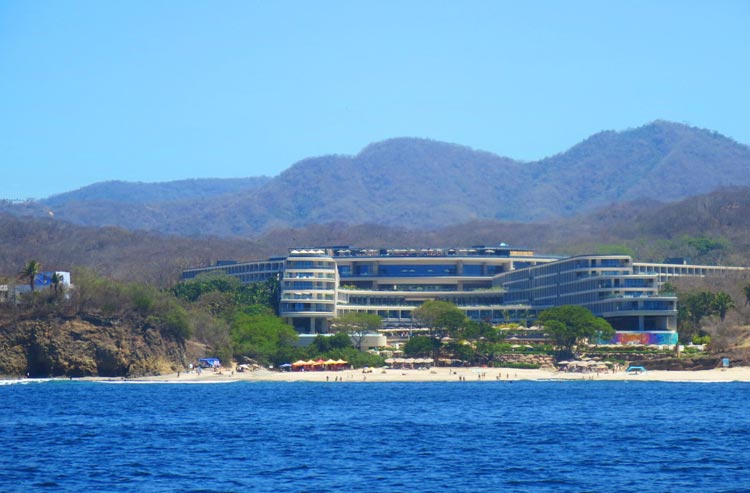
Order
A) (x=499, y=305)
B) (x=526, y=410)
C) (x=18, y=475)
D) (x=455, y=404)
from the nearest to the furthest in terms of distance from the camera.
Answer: (x=18, y=475) → (x=526, y=410) → (x=455, y=404) → (x=499, y=305)

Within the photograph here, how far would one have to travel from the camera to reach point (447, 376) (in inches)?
5305

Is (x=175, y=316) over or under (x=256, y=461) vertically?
over

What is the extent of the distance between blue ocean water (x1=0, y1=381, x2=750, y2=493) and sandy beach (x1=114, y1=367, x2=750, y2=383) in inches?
614

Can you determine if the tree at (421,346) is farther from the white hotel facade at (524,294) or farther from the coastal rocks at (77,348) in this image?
the coastal rocks at (77,348)

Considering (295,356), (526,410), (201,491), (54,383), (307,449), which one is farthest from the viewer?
(295,356)

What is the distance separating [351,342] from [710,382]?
45385mm

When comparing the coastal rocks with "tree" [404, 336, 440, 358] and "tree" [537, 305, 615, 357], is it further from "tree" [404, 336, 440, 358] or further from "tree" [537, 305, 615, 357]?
"tree" [537, 305, 615, 357]

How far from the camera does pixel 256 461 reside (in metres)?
64.5

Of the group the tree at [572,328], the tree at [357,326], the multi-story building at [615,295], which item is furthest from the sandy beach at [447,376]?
the tree at [357,326]

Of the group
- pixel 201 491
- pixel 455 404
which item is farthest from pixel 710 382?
pixel 201 491

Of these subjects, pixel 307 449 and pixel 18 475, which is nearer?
pixel 18 475

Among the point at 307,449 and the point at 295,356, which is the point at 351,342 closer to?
the point at 295,356

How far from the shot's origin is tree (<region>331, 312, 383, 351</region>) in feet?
517

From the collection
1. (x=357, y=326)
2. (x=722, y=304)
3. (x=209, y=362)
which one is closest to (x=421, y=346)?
(x=357, y=326)
